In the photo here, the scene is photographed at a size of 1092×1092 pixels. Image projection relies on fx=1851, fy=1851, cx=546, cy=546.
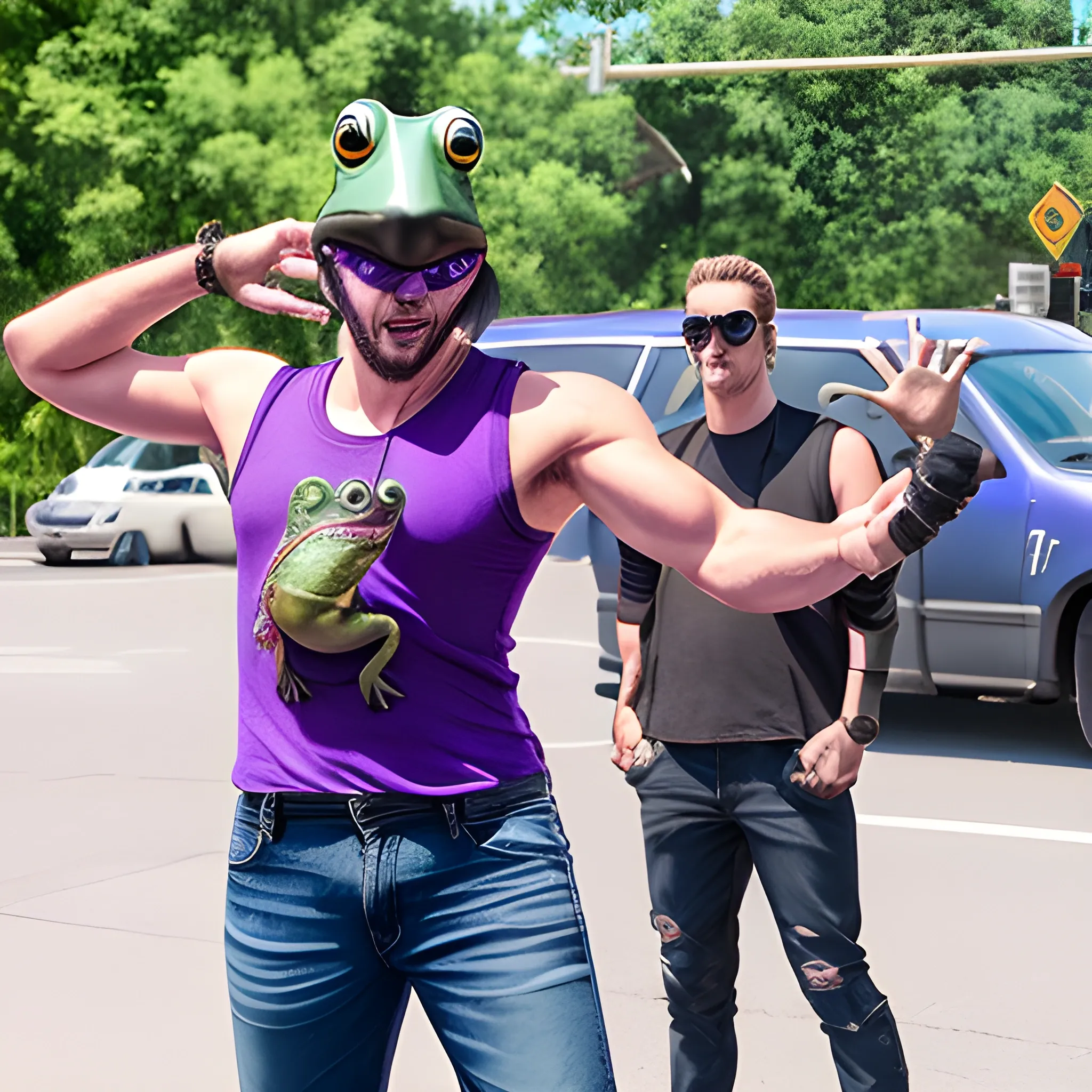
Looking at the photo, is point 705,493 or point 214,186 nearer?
point 705,493

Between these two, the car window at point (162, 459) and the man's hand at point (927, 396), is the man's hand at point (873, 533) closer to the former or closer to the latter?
the man's hand at point (927, 396)

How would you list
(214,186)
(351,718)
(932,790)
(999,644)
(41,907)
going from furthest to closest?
1. (214,186)
2. (999,644)
3. (932,790)
4. (41,907)
5. (351,718)

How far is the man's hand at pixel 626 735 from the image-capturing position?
3773mm

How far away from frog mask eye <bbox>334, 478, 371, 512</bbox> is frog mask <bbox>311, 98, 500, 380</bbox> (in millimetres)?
Answer: 173

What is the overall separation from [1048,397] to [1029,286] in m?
8.00

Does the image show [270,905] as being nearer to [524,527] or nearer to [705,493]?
[524,527]

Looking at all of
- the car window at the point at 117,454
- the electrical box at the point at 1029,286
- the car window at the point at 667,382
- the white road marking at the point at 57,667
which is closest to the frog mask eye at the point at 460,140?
the car window at the point at 667,382

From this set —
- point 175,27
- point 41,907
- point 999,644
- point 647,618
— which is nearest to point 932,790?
point 999,644

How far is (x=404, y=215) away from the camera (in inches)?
101

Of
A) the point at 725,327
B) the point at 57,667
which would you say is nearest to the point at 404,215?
the point at 725,327

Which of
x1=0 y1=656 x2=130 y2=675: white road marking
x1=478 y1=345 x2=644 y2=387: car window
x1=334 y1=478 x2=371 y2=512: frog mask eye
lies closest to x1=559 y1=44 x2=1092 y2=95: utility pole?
x1=478 y1=345 x2=644 y2=387: car window

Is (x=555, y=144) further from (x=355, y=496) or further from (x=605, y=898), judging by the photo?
(x=355, y=496)

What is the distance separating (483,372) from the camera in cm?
266

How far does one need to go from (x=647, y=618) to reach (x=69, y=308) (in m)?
1.49
